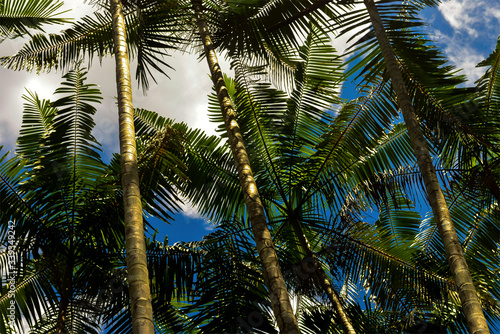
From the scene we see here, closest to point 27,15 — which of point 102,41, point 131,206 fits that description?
point 102,41

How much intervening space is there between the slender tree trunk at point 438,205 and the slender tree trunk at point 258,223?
1.47 meters

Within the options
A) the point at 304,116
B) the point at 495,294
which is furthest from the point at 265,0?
the point at 495,294

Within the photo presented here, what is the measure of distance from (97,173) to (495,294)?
724cm

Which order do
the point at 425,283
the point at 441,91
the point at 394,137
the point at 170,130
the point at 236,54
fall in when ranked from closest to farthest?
1. the point at 170,130
2. the point at 441,91
3. the point at 425,283
4. the point at 236,54
5. the point at 394,137

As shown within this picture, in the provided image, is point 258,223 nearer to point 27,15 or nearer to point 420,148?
point 420,148

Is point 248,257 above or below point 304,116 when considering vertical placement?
below

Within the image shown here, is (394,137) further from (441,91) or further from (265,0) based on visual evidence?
(265,0)

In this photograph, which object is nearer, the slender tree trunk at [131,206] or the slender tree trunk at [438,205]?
the slender tree trunk at [131,206]

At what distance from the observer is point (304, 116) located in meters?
9.28

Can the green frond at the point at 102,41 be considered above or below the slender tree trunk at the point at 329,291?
above

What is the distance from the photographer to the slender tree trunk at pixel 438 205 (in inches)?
180

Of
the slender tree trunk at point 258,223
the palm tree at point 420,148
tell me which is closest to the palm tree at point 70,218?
the slender tree trunk at point 258,223

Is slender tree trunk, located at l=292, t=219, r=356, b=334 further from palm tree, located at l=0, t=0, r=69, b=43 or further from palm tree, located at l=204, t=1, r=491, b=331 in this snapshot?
palm tree, located at l=0, t=0, r=69, b=43

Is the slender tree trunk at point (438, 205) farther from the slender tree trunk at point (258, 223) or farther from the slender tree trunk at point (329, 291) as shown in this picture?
the slender tree trunk at point (329, 291)
